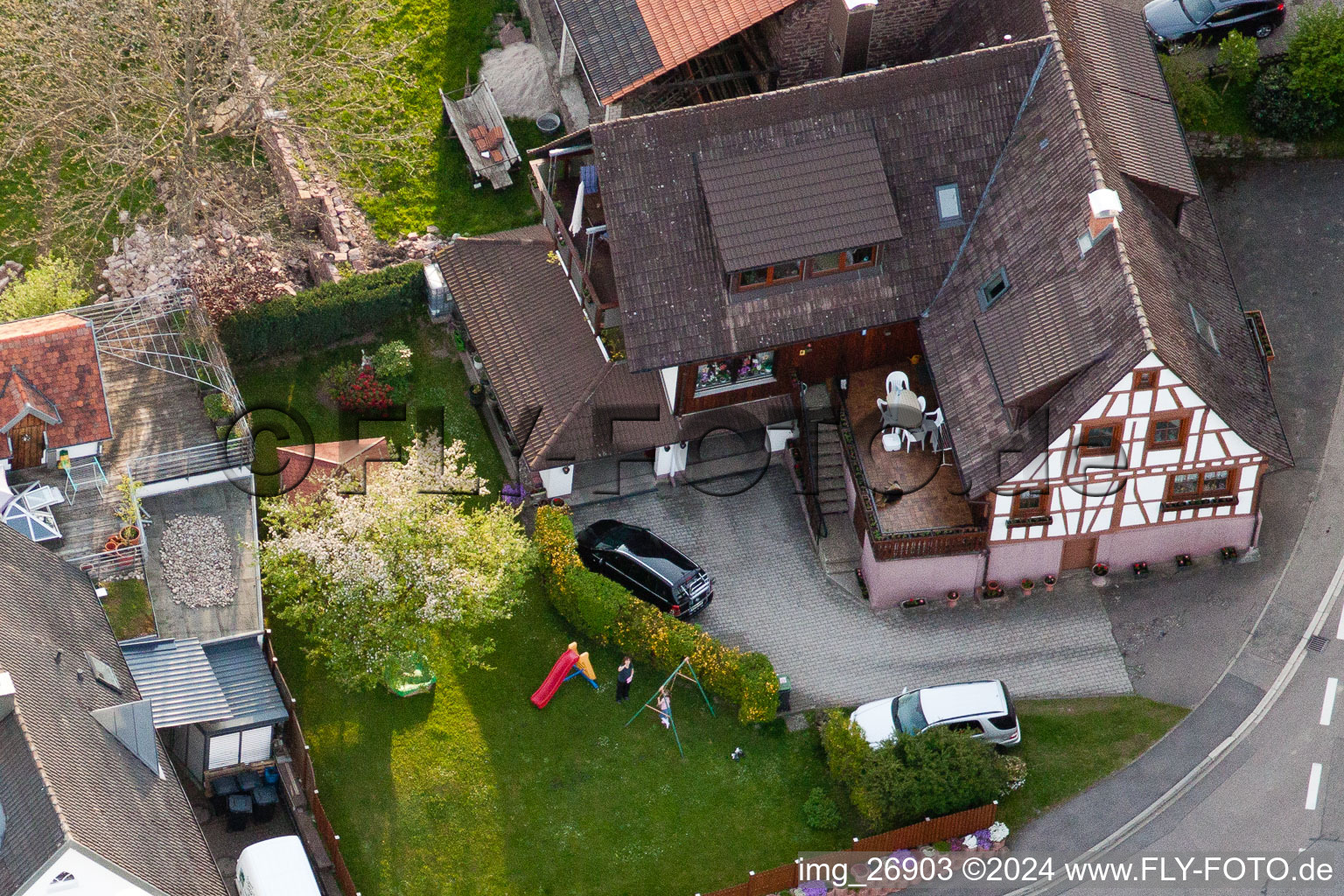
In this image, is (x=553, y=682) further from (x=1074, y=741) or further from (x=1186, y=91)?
(x=1186, y=91)

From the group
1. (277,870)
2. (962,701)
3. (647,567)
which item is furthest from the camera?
(647,567)

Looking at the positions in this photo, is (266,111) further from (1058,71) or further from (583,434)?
(1058,71)

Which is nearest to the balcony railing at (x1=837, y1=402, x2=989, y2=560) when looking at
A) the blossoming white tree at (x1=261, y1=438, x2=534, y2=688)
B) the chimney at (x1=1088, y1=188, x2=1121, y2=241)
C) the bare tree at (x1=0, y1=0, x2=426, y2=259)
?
the chimney at (x1=1088, y1=188, x2=1121, y2=241)

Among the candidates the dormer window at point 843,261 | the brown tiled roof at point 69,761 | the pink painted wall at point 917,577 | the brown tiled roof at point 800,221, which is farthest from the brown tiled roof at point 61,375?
the pink painted wall at point 917,577

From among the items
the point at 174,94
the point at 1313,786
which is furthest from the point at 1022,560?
the point at 174,94

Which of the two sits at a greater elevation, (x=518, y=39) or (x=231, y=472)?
(x=518, y=39)

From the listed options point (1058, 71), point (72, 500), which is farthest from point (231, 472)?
point (1058, 71)
